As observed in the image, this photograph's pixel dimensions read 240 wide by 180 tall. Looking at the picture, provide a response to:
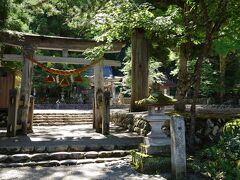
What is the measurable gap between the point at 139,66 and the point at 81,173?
6999 mm

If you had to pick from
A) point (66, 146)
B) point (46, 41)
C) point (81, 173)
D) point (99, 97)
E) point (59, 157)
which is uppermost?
point (46, 41)

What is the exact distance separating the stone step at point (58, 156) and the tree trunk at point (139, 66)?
469 cm

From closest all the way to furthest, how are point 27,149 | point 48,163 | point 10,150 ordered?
point 48,163
point 10,150
point 27,149

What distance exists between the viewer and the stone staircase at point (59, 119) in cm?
1736

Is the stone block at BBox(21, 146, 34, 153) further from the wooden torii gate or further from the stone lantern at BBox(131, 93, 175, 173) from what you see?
the wooden torii gate

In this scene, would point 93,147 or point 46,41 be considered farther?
point 46,41

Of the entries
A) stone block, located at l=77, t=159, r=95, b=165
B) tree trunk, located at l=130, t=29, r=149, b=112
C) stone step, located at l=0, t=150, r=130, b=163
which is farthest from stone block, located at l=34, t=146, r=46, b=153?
tree trunk, located at l=130, t=29, r=149, b=112

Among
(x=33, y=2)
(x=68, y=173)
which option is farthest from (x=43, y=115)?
(x=68, y=173)

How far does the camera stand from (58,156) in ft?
28.6

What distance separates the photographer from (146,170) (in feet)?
24.3

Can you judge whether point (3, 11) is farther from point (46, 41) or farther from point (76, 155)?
point (76, 155)

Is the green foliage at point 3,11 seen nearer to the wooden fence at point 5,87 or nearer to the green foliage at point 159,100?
the wooden fence at point 5,87

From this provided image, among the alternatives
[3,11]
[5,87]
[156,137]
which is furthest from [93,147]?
[5,87]

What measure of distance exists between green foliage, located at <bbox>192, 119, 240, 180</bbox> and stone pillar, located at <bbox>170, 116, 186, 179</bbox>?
514 mm
